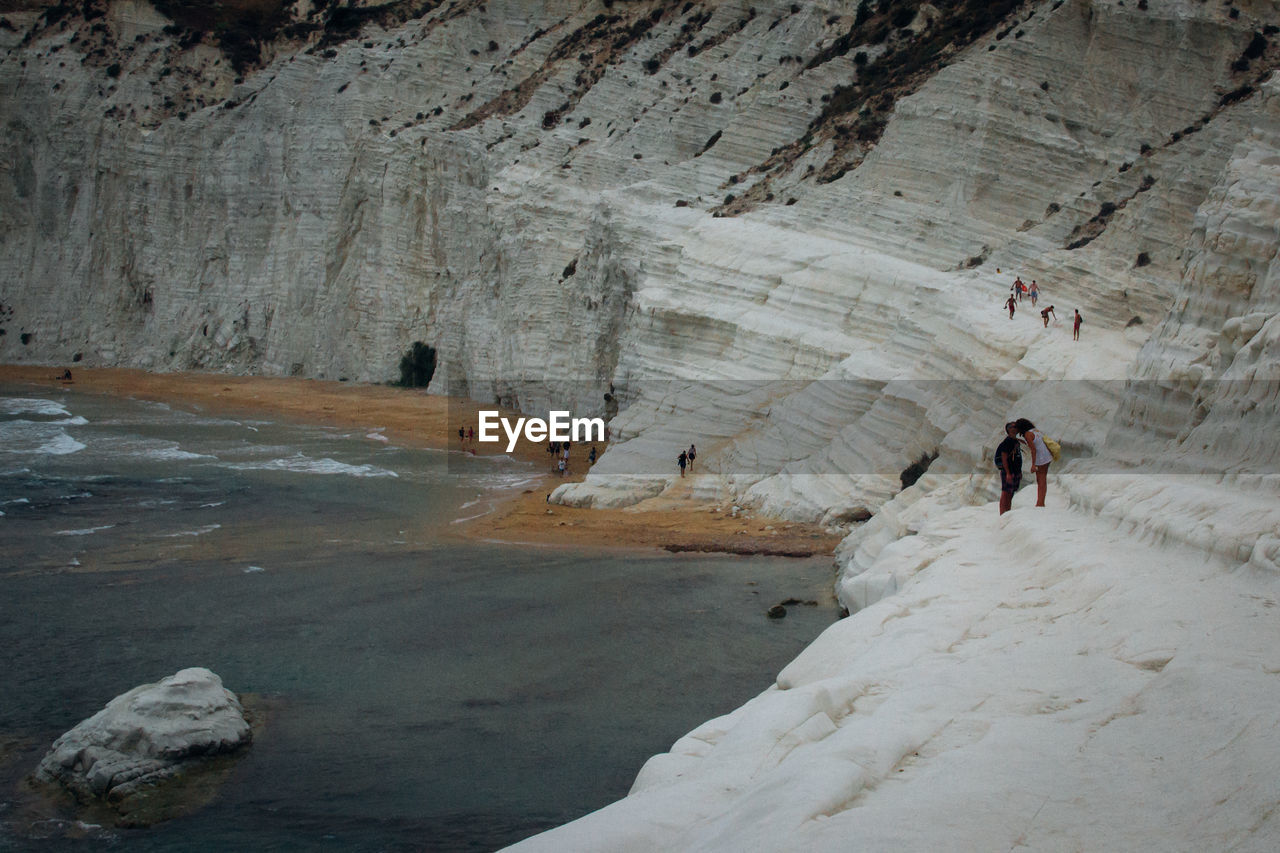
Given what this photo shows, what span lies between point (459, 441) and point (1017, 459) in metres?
26.9

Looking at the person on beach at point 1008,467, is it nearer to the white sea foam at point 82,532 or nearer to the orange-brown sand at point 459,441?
the orange-brown sand at point 459,441

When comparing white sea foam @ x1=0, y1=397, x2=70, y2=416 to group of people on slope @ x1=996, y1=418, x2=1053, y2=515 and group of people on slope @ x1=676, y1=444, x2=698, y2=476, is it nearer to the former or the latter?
group of people on slope @ x1=676, y1=444, x2=698, y2=476

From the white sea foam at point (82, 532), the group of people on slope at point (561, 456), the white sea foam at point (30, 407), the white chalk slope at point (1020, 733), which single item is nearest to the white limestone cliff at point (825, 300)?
the white chalk slope at point (1020, 733)

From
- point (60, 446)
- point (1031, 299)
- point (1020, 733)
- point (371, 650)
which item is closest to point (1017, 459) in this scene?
point (1020, 733)

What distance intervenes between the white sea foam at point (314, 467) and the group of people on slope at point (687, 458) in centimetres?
919

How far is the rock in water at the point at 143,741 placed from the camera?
31.6 feet

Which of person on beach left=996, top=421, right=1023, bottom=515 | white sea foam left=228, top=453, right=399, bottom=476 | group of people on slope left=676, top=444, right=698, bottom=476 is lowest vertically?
white sea foam left=228, top=453, right=399, bottom=476

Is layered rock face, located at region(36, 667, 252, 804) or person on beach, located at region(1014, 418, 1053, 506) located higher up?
person on beach, located at region(1014, 418, 1053, 506)

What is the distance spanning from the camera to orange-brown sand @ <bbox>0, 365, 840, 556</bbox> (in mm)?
21156

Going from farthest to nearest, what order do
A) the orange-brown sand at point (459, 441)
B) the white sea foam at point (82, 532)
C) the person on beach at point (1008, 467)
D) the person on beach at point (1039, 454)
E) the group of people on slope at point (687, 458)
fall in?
the group of people on slope at point (687, 458)
the white sea foam at point (82, 532)
the orange-brown sand at point (459, 441)
the person on beach at point (1008, 467)
the person on beach at point (1039, 454)

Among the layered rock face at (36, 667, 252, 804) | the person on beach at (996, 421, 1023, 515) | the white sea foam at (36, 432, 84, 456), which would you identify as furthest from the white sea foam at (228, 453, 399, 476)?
the person on beach at (996, 421, 1023, 515)

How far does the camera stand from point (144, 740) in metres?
10.1

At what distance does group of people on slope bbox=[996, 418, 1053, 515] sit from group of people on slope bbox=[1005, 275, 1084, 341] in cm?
934

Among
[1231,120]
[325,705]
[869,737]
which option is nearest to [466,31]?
[1231,120]
